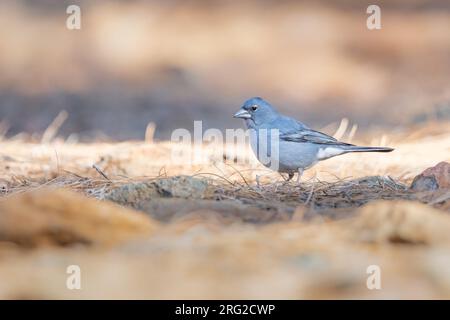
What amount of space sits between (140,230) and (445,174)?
6.79 feet

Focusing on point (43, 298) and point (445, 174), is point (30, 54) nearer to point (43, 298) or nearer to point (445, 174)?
point (445, 174)

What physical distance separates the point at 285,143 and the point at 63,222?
3091mm

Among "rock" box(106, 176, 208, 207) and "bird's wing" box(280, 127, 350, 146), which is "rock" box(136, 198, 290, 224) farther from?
"bird's wing" box(280, 127, 350, 146)

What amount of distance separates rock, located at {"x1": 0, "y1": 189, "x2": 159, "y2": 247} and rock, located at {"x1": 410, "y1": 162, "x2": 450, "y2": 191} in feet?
6.30

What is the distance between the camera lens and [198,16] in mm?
13188

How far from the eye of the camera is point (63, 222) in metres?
3.31

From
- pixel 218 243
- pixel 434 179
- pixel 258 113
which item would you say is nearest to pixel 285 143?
pixel 258 113

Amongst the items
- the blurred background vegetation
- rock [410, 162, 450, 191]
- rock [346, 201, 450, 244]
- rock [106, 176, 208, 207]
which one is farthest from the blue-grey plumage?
the blurred background vegetation

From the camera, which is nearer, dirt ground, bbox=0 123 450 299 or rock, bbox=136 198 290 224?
dirt ground, bbox=0 123 450 299

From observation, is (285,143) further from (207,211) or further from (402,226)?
(402,226)

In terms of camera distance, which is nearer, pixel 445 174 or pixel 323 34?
pixel 445 174

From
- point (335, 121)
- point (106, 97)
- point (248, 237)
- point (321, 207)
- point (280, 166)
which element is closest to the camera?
point (248, 237)

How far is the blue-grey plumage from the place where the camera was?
6055mm

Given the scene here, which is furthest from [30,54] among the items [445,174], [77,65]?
[445,174]
